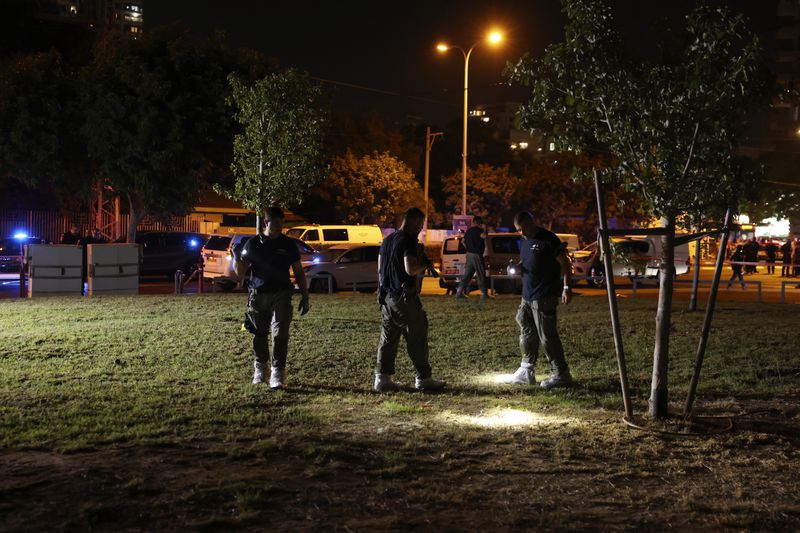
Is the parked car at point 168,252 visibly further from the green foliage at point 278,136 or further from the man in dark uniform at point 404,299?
the man in dark uniform at point 404,299

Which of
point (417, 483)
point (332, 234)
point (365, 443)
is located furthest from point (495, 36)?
point (417, 483)

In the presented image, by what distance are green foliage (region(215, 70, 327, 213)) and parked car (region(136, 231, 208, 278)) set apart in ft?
38.7

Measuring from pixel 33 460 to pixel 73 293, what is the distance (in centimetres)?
1544

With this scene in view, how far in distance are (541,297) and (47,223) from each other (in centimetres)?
3960

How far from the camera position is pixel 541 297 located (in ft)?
30.8

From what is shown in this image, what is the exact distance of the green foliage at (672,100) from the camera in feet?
24.4

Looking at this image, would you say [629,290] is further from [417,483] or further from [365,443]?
[417,483]

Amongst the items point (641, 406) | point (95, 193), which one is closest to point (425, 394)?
point (641, 406)

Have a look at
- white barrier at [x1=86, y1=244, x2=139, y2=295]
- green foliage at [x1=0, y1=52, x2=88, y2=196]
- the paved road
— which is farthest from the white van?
white barrier at [x1=86, y1=244, x2=139, y2=295]

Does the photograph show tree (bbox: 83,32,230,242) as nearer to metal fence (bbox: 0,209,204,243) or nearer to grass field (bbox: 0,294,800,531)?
metal fence (bbox: 0,209,204,243)

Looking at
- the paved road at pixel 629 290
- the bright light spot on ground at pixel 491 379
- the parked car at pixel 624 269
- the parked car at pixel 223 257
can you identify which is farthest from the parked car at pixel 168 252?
the bright light spot on ground at pixel 491 379

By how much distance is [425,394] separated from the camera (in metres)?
9.11

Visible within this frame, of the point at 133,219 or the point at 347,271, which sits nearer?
the point at 347,271

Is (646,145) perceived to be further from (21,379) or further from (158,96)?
(158,96)
